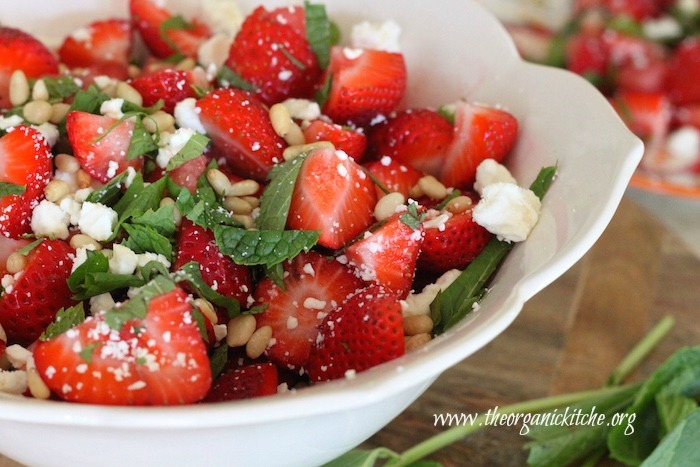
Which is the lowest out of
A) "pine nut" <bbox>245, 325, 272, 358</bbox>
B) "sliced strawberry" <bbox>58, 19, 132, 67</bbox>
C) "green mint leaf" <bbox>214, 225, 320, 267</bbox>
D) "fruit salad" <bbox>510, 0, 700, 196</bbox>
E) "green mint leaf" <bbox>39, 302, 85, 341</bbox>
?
"fruit salad" <bbox>510, 0, 700, 196</bbox>

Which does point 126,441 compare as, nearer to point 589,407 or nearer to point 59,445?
point 59,445

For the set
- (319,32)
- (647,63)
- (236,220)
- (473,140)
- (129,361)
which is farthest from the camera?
(647,63)

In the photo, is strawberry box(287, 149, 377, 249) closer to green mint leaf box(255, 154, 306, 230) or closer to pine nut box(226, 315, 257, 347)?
green mint leaf box(255, 154, 306, 230)

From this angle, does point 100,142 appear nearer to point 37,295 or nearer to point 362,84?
point 37,295

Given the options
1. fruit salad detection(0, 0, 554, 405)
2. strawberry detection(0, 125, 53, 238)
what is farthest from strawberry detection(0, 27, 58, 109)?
strawberry detection(0, 125, 53, 238)

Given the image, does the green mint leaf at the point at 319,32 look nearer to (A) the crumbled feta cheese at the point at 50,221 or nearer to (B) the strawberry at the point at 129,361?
(A) the crumbled feta cheese at the point at 50,221

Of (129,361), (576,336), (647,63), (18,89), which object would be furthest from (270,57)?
(647,63)

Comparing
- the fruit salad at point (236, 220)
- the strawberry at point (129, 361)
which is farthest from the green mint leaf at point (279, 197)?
the strawberry at point (129, 361)
